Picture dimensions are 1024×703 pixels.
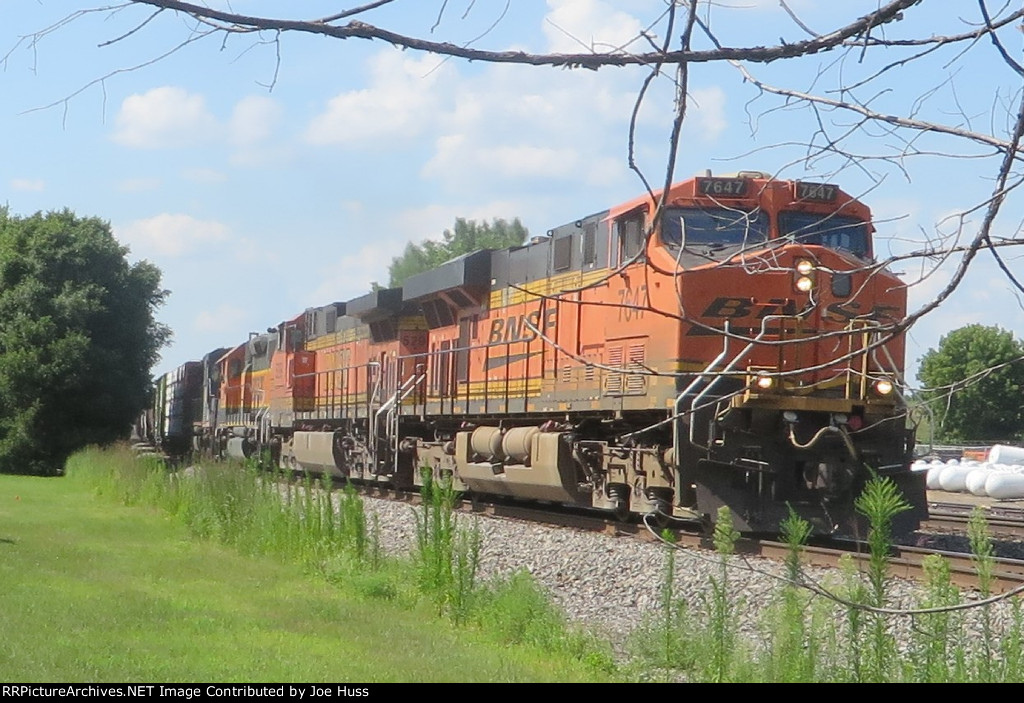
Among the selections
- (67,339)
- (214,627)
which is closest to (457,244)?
(67,339)

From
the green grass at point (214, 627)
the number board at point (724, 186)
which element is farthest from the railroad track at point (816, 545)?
the number board at point (724, 186)

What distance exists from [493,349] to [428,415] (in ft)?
8.40

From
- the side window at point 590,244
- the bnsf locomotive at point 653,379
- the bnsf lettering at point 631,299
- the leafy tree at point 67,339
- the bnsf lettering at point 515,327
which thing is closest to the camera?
the bnsf locomotive at point 653,379

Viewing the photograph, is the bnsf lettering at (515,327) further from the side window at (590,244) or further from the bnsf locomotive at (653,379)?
the side window at (590,244)

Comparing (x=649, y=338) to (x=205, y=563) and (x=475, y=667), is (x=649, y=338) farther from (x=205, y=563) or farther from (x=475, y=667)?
(x=475, y=667)

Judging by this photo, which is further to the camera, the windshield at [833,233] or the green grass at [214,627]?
the windshield at [833,233]

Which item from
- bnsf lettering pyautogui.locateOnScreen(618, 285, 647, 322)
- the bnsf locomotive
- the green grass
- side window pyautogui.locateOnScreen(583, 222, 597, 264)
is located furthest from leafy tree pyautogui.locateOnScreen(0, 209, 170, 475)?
bnsf lettering pyautogui.locateOnScreen(618, 285, 647, 322)

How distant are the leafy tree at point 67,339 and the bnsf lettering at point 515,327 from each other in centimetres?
2363

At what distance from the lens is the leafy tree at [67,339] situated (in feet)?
120

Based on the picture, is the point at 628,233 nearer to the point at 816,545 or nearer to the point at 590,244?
the point at 590,244

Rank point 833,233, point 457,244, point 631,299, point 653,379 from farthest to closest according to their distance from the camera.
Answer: point 457,244, point 833,233, point 631,299, point 653,379

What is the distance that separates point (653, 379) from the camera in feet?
41.0

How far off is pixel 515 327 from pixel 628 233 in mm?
3403

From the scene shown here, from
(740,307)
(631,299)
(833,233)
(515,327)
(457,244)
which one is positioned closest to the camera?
(740,307)
